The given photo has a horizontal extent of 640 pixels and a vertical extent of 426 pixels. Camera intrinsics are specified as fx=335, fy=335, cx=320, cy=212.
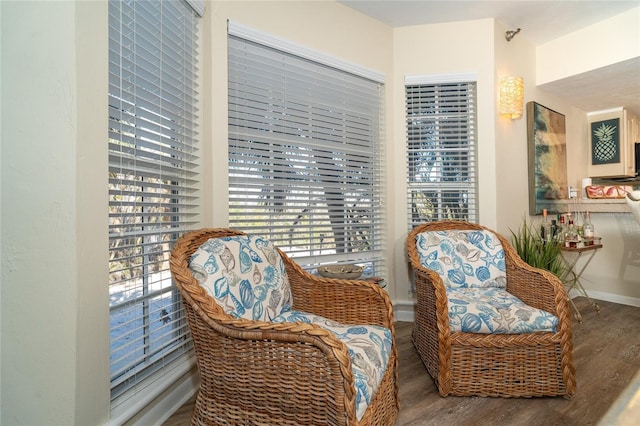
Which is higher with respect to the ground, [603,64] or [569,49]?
[569,49]

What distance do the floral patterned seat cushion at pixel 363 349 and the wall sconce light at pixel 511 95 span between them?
2480mm

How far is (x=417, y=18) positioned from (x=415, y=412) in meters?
2.99

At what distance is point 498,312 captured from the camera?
181 cm

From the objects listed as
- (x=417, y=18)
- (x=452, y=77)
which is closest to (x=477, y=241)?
(x=452, y=77)

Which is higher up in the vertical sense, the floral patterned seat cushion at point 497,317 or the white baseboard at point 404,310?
the floral patterned seat cushion at point 497,317

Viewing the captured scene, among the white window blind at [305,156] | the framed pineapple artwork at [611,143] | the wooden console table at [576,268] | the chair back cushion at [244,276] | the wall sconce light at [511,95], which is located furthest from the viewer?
the framed pineapple artwork at [611,143]

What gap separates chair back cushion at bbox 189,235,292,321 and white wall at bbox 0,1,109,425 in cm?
41

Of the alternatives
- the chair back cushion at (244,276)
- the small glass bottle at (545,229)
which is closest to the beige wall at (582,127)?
the small glass bottle at (545,229)

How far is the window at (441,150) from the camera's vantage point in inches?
119

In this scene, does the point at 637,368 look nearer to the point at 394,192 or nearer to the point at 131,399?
the point at 394,192

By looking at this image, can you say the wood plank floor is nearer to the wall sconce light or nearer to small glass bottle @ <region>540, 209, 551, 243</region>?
small glass bottle @ <region>540, 209, 551, 243</region>

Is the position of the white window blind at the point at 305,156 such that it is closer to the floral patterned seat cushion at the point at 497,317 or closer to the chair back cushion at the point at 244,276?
the chair back cushion at the point at 244,276

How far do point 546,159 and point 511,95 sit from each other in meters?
0.93

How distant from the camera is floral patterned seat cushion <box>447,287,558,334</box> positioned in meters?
1.76
